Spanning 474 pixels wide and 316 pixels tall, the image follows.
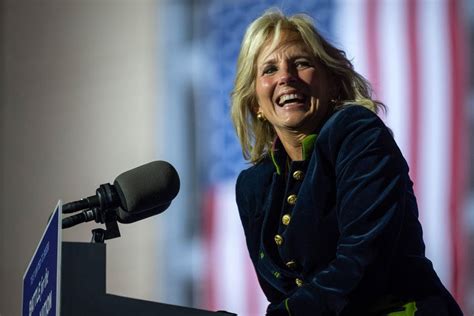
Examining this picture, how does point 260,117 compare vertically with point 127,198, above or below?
above

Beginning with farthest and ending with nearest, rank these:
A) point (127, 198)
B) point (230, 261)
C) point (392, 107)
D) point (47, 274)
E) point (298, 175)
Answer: point (230, 261) < point (392, 107) < point (298, 175) < point (127, 198) < point (47, 274)

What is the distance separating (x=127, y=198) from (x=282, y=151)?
0.43m

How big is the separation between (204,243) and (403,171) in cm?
155

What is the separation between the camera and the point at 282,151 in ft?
5.24

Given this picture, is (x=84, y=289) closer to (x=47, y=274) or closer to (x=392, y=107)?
(x=47, y=274)

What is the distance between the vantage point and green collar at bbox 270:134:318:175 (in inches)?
58.7

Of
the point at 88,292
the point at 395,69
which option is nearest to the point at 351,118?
the point at 88,292

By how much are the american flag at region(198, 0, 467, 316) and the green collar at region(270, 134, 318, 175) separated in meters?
0.89

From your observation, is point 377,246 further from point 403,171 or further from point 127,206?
point 127,206

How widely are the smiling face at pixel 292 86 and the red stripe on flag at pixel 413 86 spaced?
35.4 inches

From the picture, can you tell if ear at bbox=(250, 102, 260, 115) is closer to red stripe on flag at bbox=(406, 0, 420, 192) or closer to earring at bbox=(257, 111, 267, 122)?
earring at bbox=(257, 111, 267, 122)

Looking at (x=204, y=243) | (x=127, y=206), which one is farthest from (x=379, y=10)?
(x=127, y=206)

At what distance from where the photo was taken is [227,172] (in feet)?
9.14

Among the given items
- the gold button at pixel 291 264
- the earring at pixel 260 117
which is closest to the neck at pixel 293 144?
the earring at pixel 260 117
